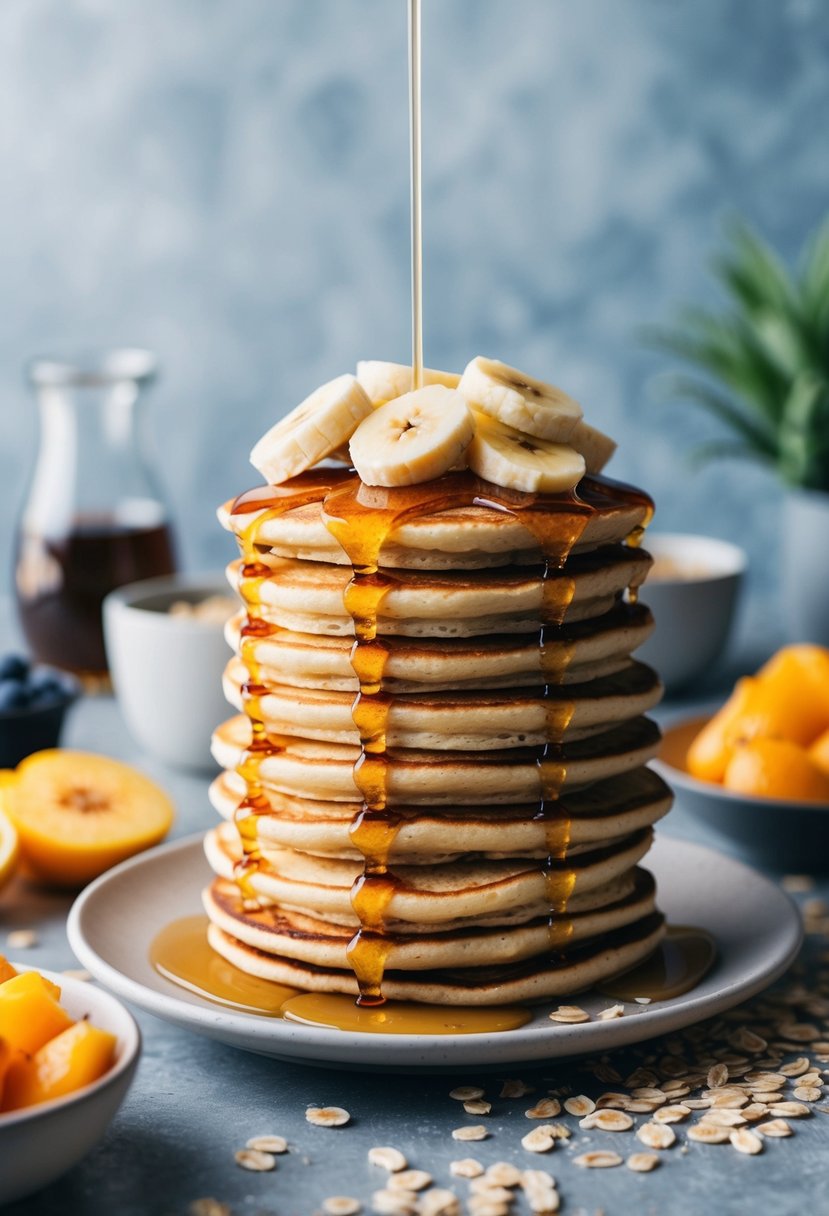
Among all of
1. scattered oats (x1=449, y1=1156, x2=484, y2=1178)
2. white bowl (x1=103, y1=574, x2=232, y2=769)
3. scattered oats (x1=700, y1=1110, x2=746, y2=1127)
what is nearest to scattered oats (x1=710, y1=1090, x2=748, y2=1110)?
scattered oats (x1=700, y1=1110, x2=746, y2=1127)

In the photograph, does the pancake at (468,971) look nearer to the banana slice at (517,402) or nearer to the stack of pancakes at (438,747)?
the stack of pancakes at (438,747)

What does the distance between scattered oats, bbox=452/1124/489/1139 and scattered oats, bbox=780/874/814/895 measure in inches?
32.7

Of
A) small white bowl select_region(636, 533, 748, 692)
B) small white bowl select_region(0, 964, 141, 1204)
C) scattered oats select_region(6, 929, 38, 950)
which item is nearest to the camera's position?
small white bowl select_region(0, 964, 141, 1204)

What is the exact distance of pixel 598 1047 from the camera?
Result: 4.29 feet

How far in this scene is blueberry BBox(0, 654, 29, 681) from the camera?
7.90 feet

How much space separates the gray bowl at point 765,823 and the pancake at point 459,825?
478 millimetres

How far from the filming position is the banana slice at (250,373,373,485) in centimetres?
145

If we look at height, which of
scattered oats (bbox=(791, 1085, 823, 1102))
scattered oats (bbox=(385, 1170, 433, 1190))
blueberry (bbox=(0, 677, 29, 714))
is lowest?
scattered oats (bbox=(791, 1085, 823, 1102))

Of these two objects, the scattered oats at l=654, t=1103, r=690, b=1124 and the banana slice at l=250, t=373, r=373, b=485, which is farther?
the banana slice at l=250, t=373, r=373, b=485

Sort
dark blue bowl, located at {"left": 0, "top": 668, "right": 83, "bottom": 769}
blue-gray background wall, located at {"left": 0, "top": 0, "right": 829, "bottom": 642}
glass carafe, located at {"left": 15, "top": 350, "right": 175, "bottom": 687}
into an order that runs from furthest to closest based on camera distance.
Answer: blue-gray background wall, located at {"left": 0, "top": 0, "right": 829, "bottom": 642}, glass carafe, located at {"left": 15, "top": 350, "right": 175, "bottom": 687}, dark blue bowl, located at {"left": 0, "top": 668, "right": 83, "bottom": 769}

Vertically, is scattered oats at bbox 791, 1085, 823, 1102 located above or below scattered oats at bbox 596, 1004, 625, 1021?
below

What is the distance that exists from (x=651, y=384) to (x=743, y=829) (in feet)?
7.92

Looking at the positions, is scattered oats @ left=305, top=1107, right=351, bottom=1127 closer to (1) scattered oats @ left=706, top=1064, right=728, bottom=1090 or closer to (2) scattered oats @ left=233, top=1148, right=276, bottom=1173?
(2) scattered oats @ left=233, top=1148, right=276, bottom=1173

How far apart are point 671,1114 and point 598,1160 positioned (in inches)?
4.1
